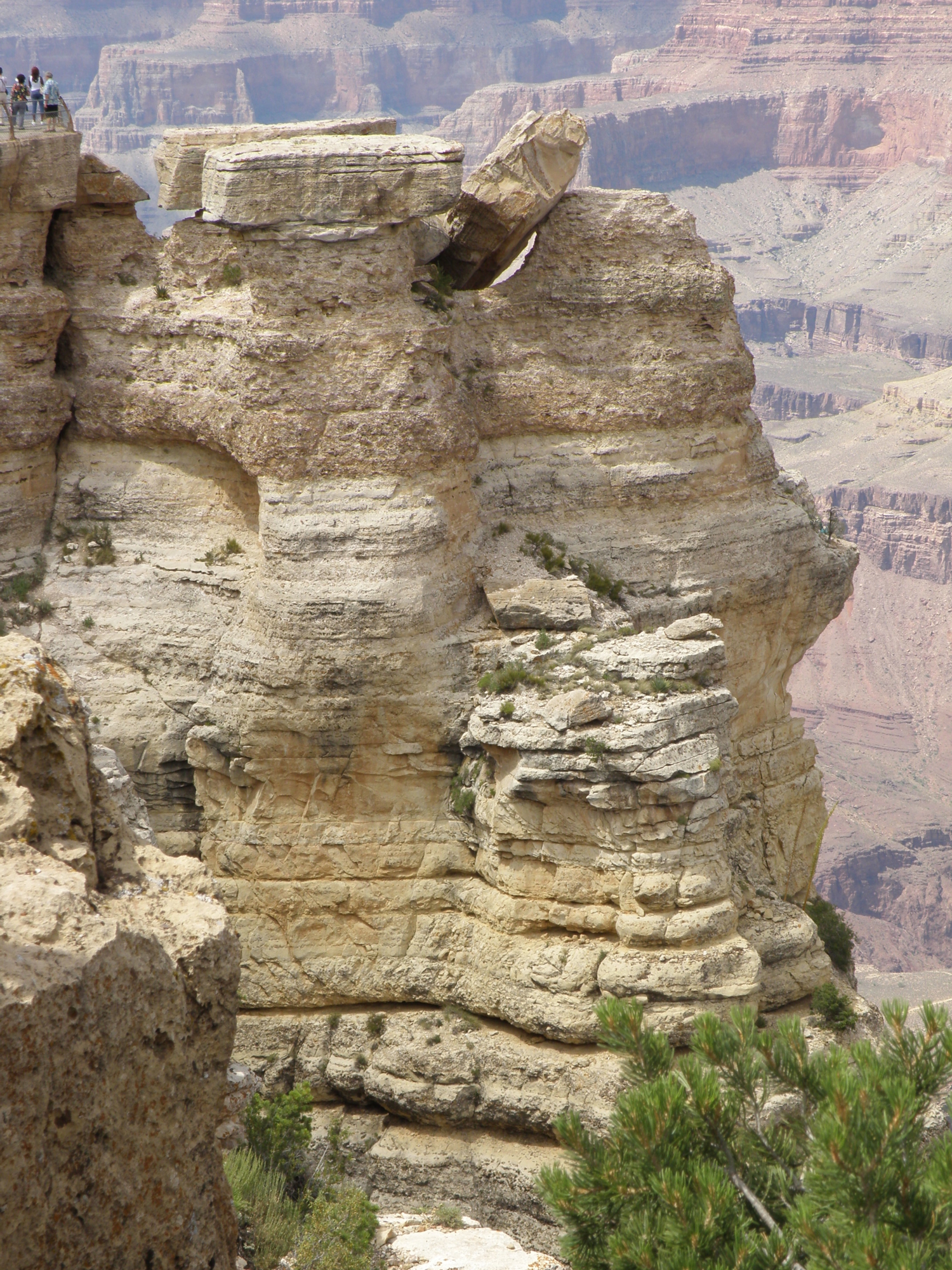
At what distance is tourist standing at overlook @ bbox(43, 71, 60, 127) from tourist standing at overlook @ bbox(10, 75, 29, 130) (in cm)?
35

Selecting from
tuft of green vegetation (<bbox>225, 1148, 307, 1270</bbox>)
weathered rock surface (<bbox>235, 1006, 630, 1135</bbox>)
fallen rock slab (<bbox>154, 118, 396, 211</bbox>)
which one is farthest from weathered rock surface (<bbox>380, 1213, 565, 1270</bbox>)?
fallen rock slab (<bbox>154, 118, 396, 211</bbox>)

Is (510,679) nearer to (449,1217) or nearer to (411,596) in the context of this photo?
(411,596)

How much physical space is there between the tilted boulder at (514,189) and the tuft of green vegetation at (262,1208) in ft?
58.8

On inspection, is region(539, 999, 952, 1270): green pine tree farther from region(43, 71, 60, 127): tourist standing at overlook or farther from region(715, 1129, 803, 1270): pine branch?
region(43, 71, 60, 127): tourist standing at overlook

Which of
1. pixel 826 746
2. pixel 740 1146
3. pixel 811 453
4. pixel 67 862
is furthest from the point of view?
pixel 811 453

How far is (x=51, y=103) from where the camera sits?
88.7ft

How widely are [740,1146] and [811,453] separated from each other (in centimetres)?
15562

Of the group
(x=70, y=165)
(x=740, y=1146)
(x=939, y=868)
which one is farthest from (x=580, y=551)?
(x=939, y=868)

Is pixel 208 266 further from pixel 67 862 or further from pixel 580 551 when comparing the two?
pixel 67 862

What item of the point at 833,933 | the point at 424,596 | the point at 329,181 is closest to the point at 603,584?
the point at 424,596

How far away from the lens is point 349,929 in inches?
1048

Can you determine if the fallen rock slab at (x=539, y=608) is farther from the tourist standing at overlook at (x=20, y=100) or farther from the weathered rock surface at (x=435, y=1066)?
the tourist standing at overlook at (x=20, y=100)

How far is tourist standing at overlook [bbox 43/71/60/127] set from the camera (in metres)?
26.8

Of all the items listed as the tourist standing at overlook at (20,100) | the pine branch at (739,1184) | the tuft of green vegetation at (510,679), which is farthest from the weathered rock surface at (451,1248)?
the tourist standing at overlook at (20,100)
